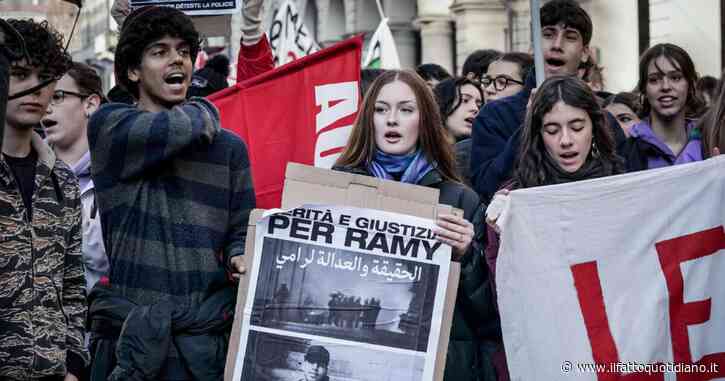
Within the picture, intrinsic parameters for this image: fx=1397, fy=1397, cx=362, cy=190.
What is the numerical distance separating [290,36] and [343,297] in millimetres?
7155

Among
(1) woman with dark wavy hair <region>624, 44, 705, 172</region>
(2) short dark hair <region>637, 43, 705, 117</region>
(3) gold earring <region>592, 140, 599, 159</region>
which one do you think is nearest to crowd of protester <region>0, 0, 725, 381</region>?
(3) gold earring <region>592, 140, 599, 159</region>

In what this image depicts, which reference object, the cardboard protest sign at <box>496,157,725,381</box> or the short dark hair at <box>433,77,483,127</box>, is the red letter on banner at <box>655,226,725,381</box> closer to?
the cardboard protest sign at <box>496,157,725,381</box>

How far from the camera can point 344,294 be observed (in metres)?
4.30

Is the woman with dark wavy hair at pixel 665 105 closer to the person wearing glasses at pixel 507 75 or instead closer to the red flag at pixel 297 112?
the person wearing glasses at pixel 507 75

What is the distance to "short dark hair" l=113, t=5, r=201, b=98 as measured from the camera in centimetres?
462

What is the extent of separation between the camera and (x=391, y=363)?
423 cm

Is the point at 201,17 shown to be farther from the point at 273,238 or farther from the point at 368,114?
the point at 273,238

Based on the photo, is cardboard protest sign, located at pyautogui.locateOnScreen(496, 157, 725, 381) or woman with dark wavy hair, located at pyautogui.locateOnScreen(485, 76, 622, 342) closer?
cardboard protest sign, located at pyautogui.locateOnScreen(496, 157, 725, 381)

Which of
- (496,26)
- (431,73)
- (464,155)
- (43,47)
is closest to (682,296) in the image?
(464,155)

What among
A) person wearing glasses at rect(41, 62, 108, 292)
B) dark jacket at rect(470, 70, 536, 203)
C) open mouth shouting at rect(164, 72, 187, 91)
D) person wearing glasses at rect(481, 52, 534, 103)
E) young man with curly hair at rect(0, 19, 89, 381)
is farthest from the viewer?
person wearing glasses at rect(481, 52, 534, 103)

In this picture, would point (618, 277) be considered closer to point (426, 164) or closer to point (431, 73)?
point (426, 164)

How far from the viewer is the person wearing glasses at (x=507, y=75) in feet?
24.5

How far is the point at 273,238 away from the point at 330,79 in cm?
241

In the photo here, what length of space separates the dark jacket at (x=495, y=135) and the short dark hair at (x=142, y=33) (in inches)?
56.3
